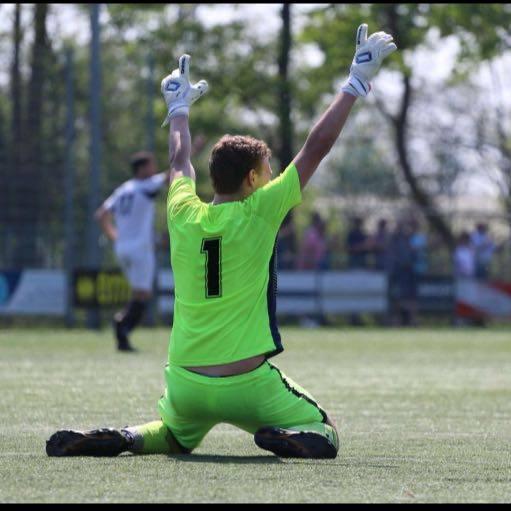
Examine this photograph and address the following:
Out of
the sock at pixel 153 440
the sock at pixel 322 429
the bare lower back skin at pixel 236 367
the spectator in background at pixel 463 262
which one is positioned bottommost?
the spectator in background at pixel 463 262

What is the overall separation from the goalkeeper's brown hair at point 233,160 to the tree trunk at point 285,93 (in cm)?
2240

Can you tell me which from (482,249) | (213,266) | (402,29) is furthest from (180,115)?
(402,29)

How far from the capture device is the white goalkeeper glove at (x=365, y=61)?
669 cm

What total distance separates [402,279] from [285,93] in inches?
230

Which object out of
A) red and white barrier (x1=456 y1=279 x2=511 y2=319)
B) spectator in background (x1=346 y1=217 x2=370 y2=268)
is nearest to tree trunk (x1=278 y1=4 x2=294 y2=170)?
spectator in background (x1=346 y1=217 x2=370 y2=268)

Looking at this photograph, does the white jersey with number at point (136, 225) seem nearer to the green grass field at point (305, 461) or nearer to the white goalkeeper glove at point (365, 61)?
the green grass field at point (305, 461)

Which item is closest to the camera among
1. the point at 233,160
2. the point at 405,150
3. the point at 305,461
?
the point at 305,461

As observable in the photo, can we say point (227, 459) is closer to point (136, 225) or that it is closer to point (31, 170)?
point (136, 225)

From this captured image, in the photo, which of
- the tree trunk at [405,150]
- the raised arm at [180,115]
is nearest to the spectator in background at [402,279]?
the tree trunk at [405,150]

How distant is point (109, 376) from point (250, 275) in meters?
5.85

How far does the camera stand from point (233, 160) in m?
6.65

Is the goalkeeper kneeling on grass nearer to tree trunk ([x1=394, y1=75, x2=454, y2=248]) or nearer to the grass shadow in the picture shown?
the grass shadow

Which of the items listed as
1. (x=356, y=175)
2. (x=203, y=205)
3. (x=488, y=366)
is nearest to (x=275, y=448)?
(x=203, y=205)

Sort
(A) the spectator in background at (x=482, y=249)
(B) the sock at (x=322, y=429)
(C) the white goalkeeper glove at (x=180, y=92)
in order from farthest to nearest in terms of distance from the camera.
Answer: (A) the spectator in background at (x=482, y=249) < (C) the white goalkeeper glove at (x=180, y=92) < (B) the sock at (x=322, y=429)
